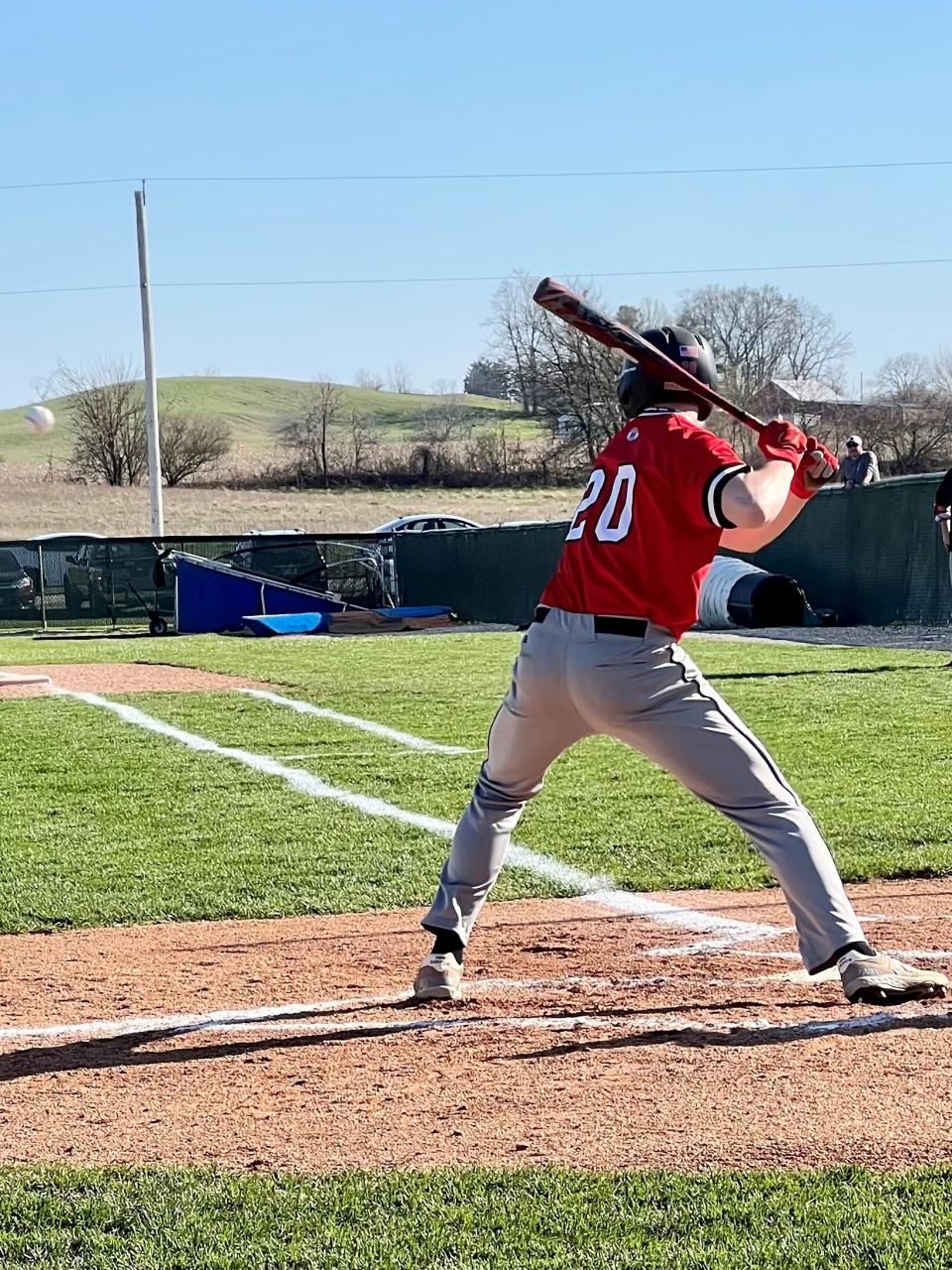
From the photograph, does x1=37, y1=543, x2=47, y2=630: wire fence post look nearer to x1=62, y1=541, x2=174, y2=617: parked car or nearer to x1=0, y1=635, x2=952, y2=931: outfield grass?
x1=62, y1=541, x2=174, y2=617: parked car

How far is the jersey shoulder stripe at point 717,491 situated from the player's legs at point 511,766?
1.76 feet

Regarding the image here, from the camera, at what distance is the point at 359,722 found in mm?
12148

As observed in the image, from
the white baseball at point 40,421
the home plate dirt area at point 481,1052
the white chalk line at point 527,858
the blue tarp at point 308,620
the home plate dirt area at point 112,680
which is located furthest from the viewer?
the white baseball at point 40,421

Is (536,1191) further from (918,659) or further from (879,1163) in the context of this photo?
(918,659)

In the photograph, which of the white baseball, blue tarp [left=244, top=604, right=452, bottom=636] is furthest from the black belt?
the white baseball

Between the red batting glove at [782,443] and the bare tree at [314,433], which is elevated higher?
the bare tree at [314,433]

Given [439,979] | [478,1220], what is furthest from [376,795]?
[478,1220]

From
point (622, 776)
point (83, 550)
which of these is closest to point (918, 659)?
point (622, 776)

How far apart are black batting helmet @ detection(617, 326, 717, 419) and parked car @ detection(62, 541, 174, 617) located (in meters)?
26.7

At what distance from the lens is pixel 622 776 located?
30.2 feet

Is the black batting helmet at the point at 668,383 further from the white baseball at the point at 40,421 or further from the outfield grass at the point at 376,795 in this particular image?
the white baseball at the point at 40,421

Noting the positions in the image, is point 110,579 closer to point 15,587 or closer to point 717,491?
point 15,587

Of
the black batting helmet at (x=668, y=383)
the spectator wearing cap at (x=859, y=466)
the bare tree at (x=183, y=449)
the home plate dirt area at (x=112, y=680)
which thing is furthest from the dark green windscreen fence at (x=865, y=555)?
the bare tree at (x=183, y=449)

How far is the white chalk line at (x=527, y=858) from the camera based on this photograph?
5.68 metres
